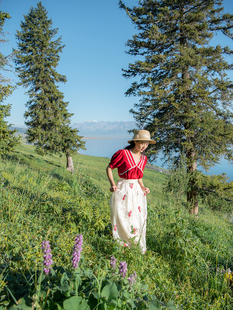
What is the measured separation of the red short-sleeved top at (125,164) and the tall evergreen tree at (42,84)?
39.8 feet

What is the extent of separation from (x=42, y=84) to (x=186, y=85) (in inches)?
444

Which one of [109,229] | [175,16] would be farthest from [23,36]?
[109,229]

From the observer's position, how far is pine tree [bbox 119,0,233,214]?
8.29 meters

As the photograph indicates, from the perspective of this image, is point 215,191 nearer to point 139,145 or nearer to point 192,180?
point 192,180

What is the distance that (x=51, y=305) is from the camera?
133 cm

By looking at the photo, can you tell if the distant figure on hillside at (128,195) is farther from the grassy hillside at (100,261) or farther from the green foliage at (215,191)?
the green foliage at (215,191)

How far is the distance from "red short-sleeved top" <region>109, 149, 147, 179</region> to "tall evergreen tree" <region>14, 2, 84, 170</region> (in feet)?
39.8

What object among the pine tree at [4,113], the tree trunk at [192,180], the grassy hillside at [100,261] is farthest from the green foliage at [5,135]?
the tree trunk at [192,180]

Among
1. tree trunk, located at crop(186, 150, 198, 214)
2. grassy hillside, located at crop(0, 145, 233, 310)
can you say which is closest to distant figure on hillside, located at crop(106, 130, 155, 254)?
grassy hillside, located at crop(0, 145, 233, 310)

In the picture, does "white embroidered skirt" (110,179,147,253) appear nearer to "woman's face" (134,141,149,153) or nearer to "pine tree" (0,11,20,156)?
"woman's face" (134,141,149,153)

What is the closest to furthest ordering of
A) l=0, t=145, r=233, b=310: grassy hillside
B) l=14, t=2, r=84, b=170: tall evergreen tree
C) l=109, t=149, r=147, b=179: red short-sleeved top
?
1. l=0, t=145, r=233, b=310: grassy hillside
2. l=109, t=149, r=147, b=179: red short-sleeved top
3. l=14, t=2, r=84, b=170: tall evergreen tree

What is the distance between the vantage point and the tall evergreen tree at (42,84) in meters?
14.7

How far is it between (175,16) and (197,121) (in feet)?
15.6

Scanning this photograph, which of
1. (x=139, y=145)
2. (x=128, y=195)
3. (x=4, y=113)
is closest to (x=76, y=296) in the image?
(x=128, y=195)
